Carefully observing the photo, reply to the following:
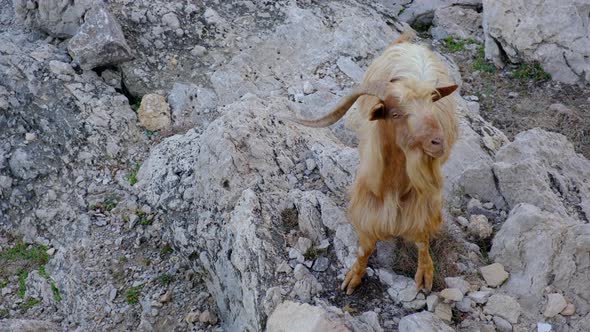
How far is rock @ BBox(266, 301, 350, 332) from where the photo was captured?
15.1 ft

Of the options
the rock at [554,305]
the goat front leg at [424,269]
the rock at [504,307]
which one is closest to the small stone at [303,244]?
the goat front leg at [424,269]

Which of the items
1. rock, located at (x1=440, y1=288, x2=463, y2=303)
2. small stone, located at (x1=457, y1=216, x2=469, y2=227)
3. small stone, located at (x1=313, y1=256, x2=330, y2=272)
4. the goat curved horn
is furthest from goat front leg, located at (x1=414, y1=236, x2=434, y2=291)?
the goat curved horn

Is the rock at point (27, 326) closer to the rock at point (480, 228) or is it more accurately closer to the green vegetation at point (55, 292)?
the green vegetation at point (55, 292)

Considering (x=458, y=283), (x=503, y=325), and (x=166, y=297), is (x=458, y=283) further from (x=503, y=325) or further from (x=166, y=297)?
(x=166, y=297)

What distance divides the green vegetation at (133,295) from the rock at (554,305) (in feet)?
13.9

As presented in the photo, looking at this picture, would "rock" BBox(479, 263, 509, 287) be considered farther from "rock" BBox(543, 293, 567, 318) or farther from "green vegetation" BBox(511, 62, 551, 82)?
"green vegetation" BBox(511, 62, 551, 82)

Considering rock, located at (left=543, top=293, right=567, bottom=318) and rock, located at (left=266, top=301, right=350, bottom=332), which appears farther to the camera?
rock, located at (left=543, top=293, right=567, bottom=318)

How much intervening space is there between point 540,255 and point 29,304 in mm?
5726

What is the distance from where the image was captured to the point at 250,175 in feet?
19.6

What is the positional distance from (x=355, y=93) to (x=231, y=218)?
2.25 meters

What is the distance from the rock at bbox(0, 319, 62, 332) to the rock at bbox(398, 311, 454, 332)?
3.89 metres

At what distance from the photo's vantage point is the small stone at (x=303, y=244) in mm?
5395

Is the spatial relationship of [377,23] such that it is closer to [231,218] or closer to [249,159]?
[249,159]

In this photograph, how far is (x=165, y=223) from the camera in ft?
21.6
